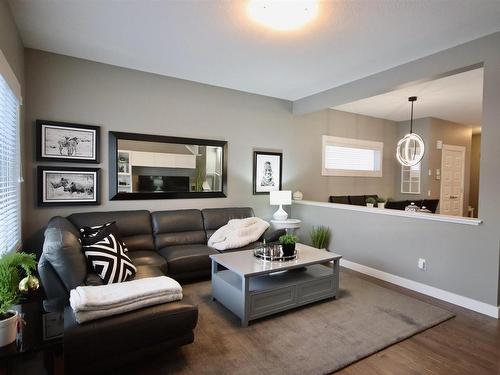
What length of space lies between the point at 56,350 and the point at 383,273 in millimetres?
3545

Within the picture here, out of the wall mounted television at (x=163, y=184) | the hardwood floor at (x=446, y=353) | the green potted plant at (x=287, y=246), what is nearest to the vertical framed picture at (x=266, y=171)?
the wall mounted television at (x=163, y=184)

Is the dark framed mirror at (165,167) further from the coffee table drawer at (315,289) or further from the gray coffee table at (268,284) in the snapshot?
the coffee table drawer at (315,289)

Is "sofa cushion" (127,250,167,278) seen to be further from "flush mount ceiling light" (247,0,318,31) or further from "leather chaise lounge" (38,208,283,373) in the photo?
"flush mount ceiling light" (247,0,318,31)

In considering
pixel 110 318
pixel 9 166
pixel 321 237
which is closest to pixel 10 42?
pixel 9 166

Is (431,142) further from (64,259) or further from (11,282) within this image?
(11,282)

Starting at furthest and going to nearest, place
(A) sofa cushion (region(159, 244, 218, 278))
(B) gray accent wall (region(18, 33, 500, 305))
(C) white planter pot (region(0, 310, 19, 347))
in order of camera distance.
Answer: (A) sofa cushion (region(159, 244, 218, 278)) < (B) gray accent wall (region(18, 33, 500, 305)) < (C) white planter pot (region(0, 310, 19, 347))

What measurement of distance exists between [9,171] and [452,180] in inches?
322

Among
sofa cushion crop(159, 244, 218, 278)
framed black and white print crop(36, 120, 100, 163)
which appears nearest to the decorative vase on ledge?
sofa cushion crop(159, 244, 218, 278)

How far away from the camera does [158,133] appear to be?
13.1ft

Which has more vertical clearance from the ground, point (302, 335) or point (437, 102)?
point (437, 102)

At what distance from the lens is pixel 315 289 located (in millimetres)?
2891

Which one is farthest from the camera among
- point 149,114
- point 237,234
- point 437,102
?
point 437,102

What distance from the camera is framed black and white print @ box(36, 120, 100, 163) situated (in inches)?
128

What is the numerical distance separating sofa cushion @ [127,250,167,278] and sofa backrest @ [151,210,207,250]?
0.99ft
